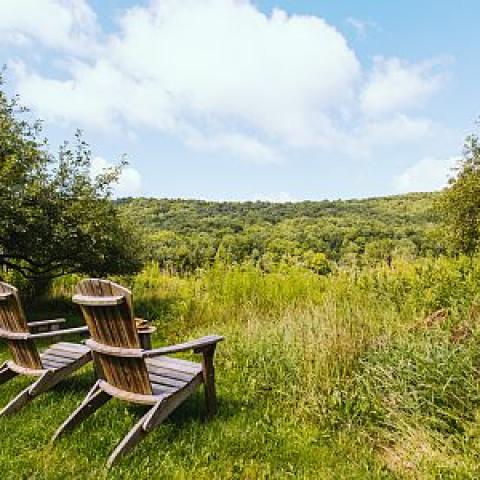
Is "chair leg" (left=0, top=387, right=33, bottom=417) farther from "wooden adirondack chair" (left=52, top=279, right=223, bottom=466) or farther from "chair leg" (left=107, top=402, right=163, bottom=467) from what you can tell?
"chair leg" (left=107, top=402, right=163, bottom=467)

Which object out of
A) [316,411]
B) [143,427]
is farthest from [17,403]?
[316,411]

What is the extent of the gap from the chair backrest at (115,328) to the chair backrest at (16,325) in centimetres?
95

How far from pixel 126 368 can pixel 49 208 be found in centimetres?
658

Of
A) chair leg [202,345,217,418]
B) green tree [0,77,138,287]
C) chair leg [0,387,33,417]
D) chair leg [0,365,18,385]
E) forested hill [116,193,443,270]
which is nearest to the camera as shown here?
chair leg [202,345,217,418]

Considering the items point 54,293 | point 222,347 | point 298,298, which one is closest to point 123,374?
point 222,347

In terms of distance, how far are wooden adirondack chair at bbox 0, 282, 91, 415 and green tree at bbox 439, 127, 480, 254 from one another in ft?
55.2

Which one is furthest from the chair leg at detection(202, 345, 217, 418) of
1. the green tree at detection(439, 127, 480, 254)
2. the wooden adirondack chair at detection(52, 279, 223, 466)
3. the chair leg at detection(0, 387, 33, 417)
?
the green tree at detection(439, 127, 480, 254)

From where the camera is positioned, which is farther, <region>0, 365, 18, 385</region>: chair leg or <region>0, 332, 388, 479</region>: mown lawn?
<region>0, 365, 18, 385</region>: chair leg

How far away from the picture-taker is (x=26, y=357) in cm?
514

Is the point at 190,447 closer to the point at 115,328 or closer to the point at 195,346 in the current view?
the point at 195,346

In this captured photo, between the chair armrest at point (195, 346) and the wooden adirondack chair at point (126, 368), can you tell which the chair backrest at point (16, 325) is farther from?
the chair armrest at point (195, 346)

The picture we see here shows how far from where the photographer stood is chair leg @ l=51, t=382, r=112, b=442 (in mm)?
4215

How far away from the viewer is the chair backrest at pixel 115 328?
12.9 feet

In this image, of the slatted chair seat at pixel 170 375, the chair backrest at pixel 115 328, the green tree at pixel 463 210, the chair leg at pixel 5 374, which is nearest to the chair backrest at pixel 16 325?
the chair leg at pixel 5 374
